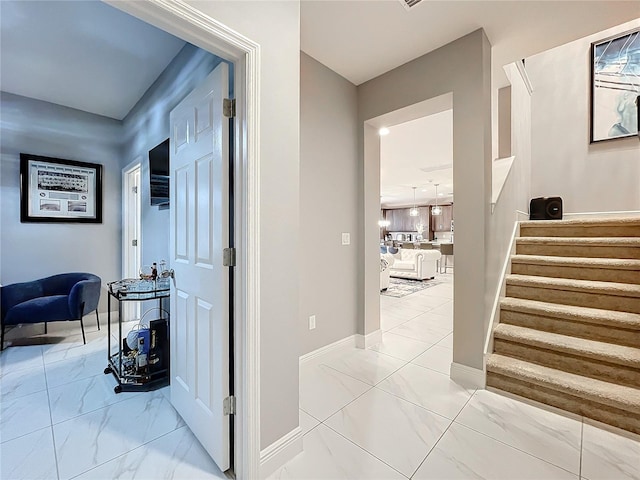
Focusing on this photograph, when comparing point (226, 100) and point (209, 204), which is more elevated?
point (226, 100)

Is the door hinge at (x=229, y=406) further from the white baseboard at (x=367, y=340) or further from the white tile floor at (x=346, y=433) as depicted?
the white baseboard at (x=367, y=340)

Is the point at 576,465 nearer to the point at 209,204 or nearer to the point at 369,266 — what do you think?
the point at 369,266

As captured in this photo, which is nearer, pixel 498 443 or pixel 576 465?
pixel 576 465

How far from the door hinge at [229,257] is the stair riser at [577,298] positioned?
2645 millimetres

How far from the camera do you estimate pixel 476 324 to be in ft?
7.02

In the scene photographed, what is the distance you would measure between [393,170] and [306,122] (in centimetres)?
493

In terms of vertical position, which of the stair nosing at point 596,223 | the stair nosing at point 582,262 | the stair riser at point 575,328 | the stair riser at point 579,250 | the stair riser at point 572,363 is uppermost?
the stair nosing at point 596,223

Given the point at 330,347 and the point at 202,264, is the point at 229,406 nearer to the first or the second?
the point at 202,264

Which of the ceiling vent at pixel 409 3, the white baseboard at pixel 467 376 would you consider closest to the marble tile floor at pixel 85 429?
the white baseboard at pixel 467 376

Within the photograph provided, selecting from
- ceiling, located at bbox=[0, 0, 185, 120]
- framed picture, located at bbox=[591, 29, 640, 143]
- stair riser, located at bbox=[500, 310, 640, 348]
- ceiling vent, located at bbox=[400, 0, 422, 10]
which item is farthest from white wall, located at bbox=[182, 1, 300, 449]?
framed picture, located at bbox=[591, 29, 640, 143]

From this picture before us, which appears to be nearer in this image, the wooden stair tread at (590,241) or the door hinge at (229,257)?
the door hinge at (229,257)

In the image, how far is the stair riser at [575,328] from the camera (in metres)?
1.96

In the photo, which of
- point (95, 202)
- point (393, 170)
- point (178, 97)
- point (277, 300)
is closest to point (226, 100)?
point (277, 300)

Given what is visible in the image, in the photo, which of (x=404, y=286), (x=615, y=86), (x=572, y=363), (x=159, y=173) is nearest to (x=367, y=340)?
(x=572, y=363)
